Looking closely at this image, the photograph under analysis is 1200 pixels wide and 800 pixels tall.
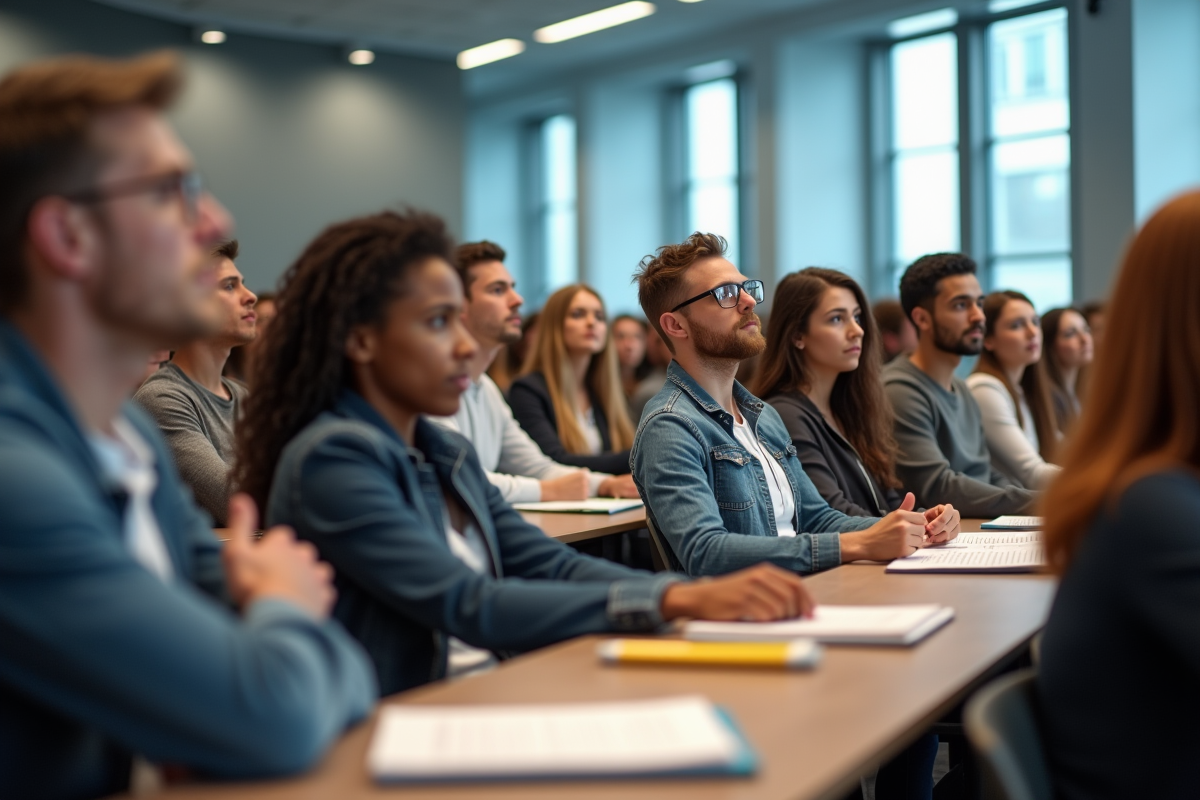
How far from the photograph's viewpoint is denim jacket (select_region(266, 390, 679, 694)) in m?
1.65

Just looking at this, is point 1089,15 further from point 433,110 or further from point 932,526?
point 932,526

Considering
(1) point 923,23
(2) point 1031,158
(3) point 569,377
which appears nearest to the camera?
(3) point 569,377

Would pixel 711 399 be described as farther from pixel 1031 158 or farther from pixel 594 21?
pixel 594 21

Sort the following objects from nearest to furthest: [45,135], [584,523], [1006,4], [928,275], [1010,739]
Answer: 1. [45,135]
2. [1010,739]
3. [584,523]
4. [928,275]
5. [1006,4]

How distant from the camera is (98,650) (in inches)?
41.8

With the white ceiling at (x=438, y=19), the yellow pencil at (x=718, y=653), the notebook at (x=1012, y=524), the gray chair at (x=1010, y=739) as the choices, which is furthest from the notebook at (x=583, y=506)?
the white ceiling at (x=438, y=19)

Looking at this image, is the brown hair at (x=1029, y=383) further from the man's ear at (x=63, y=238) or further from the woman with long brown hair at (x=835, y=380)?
the man's ear at (x=63, y=238)

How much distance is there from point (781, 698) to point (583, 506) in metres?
2.33

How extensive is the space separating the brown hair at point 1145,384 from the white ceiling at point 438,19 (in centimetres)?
852

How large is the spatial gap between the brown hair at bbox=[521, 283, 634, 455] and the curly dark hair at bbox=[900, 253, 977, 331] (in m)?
1.39

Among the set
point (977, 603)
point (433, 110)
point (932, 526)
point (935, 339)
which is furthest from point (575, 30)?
point (977, 603)

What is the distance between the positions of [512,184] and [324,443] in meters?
12.2

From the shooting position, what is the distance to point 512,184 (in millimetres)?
13586

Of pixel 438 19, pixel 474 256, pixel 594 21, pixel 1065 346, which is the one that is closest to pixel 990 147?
pixel 594 21
